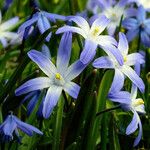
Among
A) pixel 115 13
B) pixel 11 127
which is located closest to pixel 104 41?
pixel 11 127

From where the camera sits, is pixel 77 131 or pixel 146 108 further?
pixel 146 108

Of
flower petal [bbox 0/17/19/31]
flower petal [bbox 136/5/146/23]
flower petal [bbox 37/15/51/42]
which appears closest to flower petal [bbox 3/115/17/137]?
flower petal [bbox 37/15/51/42]

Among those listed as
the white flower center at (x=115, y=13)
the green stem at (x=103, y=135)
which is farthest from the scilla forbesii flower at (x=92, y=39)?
the white flower center at (x=115, y=13)

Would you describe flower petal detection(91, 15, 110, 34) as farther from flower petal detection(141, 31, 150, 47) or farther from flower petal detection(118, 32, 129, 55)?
flower petal detection(141, 31, 150, 47)

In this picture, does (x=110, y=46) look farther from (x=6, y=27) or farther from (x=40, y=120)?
(x=6, y=27)

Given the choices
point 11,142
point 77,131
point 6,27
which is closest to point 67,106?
point 77,131

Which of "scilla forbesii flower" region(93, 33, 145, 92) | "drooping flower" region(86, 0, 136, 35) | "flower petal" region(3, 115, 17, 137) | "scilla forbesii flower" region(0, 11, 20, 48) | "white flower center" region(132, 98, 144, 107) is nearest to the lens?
"flower petal" region(3, 115, 17, 137)
